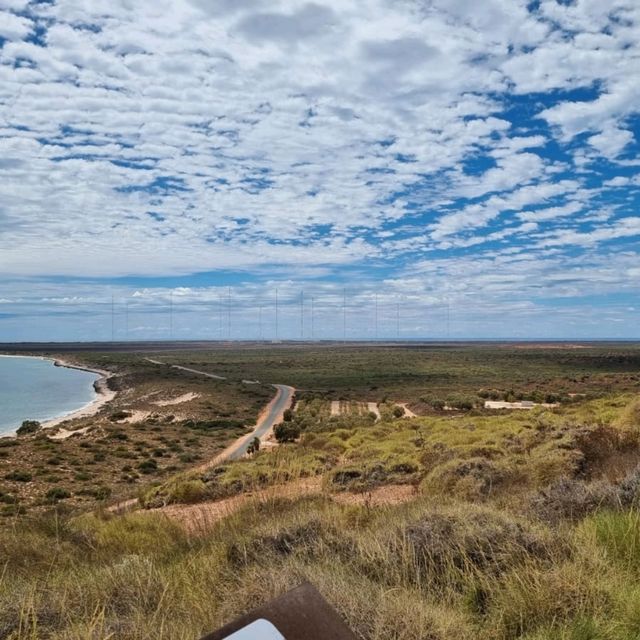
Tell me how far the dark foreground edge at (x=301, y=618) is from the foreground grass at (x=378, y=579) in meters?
1.03

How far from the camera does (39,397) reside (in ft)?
285

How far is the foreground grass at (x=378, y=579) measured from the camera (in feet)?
13.8

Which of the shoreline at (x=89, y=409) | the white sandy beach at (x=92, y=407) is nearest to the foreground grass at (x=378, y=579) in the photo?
the shoreline at (x=89, y=409)

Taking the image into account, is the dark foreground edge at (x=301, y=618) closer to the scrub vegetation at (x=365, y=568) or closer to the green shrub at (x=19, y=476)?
the scrub vegetation at (x=365, y=568)

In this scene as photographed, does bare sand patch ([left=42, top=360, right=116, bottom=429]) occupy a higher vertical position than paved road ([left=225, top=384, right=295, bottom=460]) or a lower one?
lower

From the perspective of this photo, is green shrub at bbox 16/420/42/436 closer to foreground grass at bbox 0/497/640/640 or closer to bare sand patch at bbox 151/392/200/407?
bare sand patch at bbox 151/392/200/407

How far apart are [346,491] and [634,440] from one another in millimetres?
6929

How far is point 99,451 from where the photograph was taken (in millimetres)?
38312

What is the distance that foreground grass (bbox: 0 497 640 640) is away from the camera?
4.20 meters

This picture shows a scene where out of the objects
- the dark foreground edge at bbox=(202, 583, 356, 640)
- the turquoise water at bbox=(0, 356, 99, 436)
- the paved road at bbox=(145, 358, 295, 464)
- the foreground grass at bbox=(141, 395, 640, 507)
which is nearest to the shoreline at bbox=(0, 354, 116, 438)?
the turquoise water at bbox=(0, 356, 99, 436)

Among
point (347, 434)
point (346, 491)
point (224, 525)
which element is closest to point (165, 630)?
point (224, 525)

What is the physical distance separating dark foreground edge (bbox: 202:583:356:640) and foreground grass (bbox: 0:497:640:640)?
103cm

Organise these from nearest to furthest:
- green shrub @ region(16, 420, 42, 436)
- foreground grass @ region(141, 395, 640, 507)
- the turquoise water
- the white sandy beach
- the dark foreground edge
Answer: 1. the dark foreground edge
2. foreground grass @ region(141, 395, 640, 507)
3. green shrub @ region(16, 420, 42, 436)
4. the white sandy beach
5. the turquoise water

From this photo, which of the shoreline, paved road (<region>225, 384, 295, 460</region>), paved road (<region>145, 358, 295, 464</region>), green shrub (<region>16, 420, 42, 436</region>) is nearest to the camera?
paved road (<region>145, 358, 295, 464</region>)
